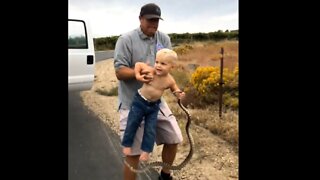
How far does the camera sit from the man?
189 centimetres

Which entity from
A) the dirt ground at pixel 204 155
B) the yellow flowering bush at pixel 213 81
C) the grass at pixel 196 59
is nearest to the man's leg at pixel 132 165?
the dirt ground at pixel 204 155

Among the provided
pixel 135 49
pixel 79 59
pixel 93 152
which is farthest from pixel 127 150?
pixel 79 59

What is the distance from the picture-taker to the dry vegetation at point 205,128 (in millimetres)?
2053

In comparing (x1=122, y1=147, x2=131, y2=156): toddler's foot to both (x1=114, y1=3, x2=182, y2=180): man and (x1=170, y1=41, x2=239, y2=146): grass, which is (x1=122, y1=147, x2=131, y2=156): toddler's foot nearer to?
(x1=114, y1=3, x2=182, y2=180): man

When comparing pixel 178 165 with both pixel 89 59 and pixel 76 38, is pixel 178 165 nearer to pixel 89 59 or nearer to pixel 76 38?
pixel 76 38

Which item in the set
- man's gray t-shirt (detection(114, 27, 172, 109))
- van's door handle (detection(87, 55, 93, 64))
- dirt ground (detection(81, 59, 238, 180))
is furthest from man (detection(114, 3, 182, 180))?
van's door handle (detection(87, 55, 93, 64))

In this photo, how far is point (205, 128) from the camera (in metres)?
2.85

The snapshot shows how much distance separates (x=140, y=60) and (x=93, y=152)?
142cm

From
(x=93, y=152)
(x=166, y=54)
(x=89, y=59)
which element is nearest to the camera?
(x=166, y=54)
